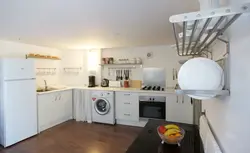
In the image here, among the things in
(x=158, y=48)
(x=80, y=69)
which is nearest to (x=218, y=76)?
(x=158, y=48)

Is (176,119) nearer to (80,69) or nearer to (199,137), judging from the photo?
(199,137)

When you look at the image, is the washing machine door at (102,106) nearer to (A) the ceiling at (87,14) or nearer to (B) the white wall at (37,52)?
(B) the white wall at (37,52)

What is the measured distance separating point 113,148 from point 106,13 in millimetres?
2335

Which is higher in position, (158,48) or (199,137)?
(158,48)

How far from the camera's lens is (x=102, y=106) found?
174 inches

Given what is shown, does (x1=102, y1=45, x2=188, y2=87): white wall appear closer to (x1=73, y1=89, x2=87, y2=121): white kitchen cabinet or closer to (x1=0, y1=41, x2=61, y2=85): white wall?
(x1=73, y1=89, x2=87, y2=121): white kitchen cabinet

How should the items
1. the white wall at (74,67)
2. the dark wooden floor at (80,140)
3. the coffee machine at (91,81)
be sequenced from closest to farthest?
the dark wooden floor at (80,140) < the coffee machine at (91,81) < the white wall at (74,67)

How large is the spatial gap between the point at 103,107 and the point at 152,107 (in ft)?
4.32

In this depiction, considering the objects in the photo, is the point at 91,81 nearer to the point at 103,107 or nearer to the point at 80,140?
the point at 103,107

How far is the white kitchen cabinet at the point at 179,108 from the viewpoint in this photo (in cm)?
371

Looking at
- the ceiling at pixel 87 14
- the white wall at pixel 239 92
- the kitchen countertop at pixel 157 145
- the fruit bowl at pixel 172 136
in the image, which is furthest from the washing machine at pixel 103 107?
the white wall at pixel 239 92

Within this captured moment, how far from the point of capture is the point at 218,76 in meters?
0.84

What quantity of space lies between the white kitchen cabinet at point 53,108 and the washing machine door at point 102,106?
0.86 m

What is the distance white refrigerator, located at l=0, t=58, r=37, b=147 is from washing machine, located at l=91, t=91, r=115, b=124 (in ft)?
4.70
